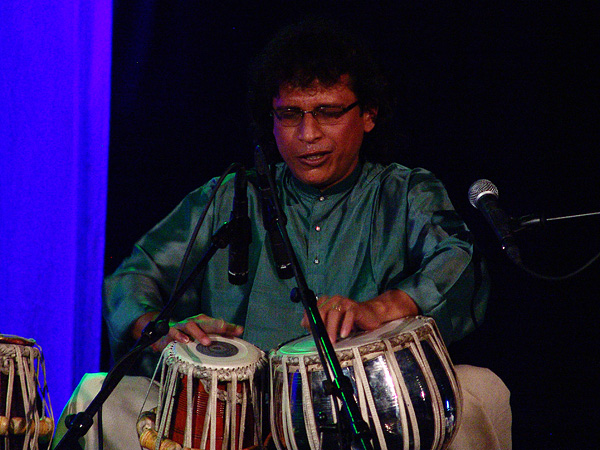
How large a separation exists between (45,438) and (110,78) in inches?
82.0

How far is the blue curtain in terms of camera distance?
11.8ft

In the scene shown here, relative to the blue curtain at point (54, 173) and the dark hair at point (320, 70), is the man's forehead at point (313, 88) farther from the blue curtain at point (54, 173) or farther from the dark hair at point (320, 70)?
the blue curtain at point (54, 173)

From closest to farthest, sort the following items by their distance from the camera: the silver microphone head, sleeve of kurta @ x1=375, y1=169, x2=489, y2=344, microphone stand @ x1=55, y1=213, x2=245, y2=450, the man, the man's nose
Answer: microphone stand @ x1=55, y1=213, x2=245, y2=450, the silver microphone head, sleeve of kurta @ x1=375, y1=169, x2=489, y2=344, the man, the man's nose

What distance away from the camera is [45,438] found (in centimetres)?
244

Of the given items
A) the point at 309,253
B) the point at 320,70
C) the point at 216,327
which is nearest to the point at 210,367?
the point at 216,327

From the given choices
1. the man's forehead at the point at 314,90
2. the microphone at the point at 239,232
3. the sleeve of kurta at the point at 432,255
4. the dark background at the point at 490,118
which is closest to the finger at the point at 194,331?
the microphone at the point at 239,232

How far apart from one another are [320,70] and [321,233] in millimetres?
738

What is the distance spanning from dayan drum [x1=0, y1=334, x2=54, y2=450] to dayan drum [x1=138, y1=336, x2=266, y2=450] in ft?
1.40

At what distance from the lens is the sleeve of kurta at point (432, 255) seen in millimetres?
2523

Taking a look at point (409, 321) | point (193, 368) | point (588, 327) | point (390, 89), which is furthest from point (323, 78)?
point (588, 327)


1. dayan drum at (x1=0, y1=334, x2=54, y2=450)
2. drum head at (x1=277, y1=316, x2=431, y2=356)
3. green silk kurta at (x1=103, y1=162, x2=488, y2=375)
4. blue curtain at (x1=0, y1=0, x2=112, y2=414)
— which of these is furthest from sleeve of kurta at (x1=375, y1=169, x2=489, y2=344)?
blue curtain at (x1=0, y1=0, x2=112, y2=414)

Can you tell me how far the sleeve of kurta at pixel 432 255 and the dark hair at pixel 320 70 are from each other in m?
0.44

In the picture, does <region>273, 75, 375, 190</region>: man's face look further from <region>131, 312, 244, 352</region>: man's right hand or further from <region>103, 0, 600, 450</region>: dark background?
<region>131, 312, 244, 352</region>: man's right hand

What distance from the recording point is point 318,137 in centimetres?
292
